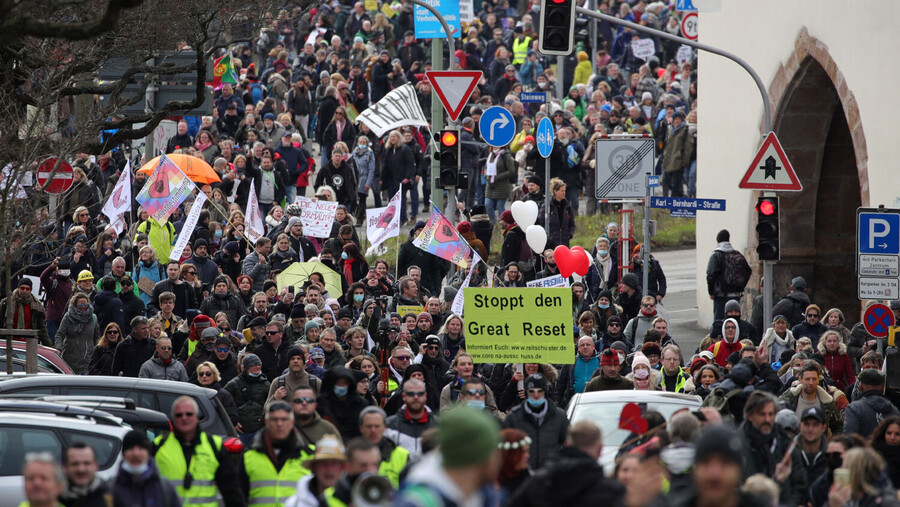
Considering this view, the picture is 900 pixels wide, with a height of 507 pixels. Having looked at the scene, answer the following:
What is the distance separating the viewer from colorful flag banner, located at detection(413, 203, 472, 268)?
19.6 metres

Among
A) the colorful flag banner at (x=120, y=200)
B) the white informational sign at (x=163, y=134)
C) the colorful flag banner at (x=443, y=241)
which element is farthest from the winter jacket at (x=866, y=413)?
the white informational sign at (x=163, y=134)

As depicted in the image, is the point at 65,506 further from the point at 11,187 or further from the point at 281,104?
the point at 281,104

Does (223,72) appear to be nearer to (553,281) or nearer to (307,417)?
(553,281)

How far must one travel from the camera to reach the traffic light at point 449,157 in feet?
68.3

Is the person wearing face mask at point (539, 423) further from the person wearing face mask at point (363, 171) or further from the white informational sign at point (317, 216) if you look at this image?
the person wearing face mask at point (363, 171)

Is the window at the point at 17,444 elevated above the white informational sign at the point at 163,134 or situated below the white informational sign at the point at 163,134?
below

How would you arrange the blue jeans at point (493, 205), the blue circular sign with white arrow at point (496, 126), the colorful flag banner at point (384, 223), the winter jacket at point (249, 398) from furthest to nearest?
the blue jeans at point (493, 205), the blue circular sign with white arrow at point (496, 126), the colorful flag banner at point (384, 223), the winter jacket at point (249, 398)

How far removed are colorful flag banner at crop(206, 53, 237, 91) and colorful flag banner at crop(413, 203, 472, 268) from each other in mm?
13571

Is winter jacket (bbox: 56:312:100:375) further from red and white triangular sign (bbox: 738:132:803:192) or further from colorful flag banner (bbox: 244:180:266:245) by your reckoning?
red and white triangular sign (bbox: 738:132:803:192)

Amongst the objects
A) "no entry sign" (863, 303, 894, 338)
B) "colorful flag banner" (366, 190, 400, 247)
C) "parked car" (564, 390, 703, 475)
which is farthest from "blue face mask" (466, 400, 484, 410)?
"colorful flag banner" (366, 190, 400, 247)

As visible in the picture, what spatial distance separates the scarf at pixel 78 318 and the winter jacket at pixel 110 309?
580 mm

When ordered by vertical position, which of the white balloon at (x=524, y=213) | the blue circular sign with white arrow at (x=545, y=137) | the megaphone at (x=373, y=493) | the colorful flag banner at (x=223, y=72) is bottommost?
the megaphone at (x=373, y=493)

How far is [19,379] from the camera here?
1339 centimetres

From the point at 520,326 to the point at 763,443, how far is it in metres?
4.98
